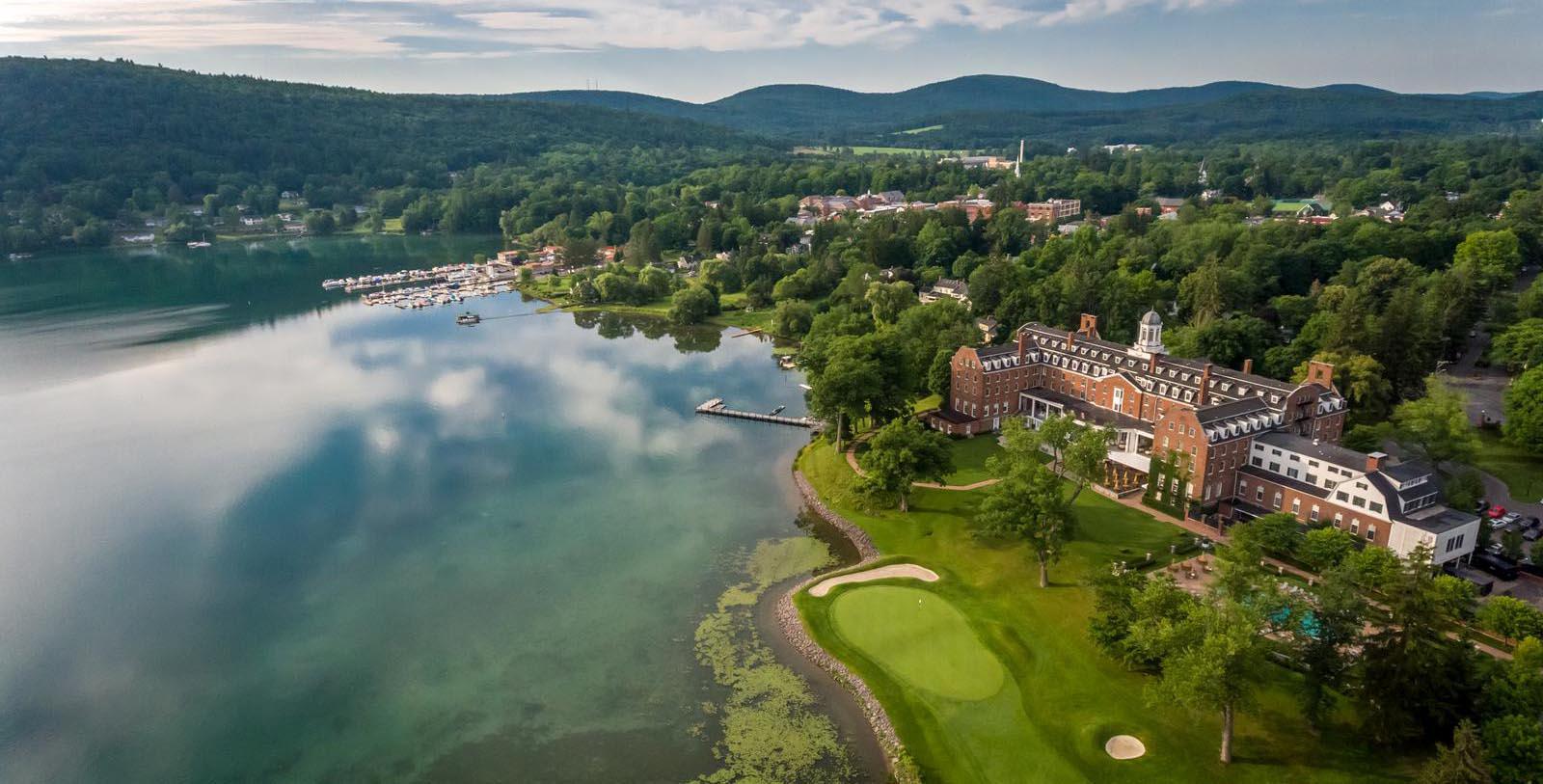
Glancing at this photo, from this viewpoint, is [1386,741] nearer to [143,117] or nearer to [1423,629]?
[1423,629]

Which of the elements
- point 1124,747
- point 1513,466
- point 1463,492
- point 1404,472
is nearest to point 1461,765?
point 1124,747

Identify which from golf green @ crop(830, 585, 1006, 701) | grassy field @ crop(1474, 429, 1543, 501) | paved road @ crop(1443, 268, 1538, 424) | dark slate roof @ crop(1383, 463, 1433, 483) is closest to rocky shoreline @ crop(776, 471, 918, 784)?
golf green @ crop(830, 585, 1006, 701)

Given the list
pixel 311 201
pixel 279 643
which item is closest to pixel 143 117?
pixel 311 201

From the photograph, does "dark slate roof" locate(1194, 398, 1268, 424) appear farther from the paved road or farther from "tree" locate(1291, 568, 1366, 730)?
the paved road

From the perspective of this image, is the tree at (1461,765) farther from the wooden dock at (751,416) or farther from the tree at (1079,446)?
the wooden dock at (751,416)

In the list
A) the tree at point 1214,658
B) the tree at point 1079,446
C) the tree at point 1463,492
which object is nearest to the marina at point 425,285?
the tree at point 1079,446
